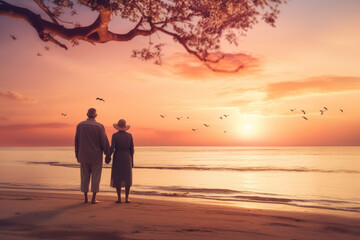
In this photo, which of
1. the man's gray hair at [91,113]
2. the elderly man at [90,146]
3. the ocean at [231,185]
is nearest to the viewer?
the elderly man at [90,146]

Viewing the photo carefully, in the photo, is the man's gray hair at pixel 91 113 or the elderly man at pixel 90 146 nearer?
the elderly man at pixel 90 146

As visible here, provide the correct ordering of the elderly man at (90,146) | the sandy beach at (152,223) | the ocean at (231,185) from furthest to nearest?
the ocean at (231,185) → the elderly man at (90,146) → the sandy beach at (152,223)

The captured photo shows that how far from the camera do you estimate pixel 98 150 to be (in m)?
9.87

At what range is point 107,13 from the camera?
921 cm

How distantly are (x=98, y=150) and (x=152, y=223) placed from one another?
329 cm

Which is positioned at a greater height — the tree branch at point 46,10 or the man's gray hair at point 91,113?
the tree branch at point 46,10

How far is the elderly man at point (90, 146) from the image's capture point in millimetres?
9734

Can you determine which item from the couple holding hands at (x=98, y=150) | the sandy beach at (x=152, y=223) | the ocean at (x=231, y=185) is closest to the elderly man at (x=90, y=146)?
the couple holding hands at (x=98, y=150)

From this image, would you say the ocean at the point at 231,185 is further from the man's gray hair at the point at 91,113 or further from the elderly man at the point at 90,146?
the man's gray hair at the point at 91,113

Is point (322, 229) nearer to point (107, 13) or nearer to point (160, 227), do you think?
point (160, 227)

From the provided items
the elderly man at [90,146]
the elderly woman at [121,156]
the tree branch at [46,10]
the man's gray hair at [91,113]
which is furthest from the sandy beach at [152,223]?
the tree branch at [46,10]

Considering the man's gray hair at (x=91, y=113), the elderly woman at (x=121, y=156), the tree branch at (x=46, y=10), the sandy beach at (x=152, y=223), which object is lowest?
the sandy beach at (x=152, y=223)

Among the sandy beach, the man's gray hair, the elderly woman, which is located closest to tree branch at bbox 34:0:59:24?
the man's gray hair

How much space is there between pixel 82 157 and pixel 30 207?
181 cm
